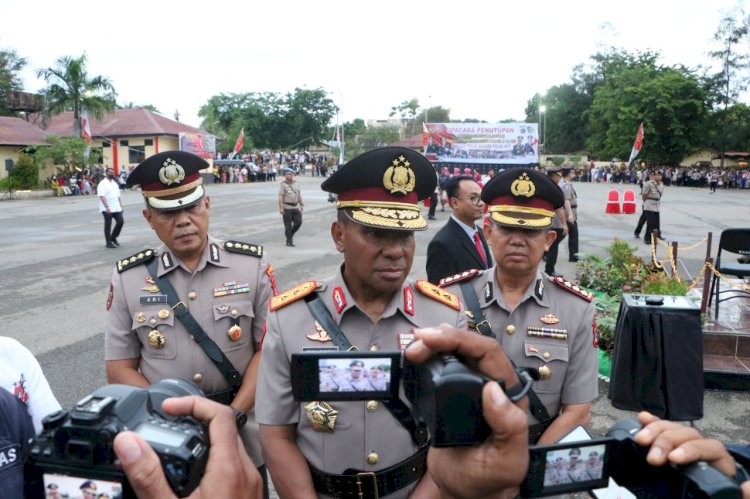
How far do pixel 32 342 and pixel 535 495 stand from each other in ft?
21.7

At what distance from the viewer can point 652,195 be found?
13.0 meters

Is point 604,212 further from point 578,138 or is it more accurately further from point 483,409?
point 578,138

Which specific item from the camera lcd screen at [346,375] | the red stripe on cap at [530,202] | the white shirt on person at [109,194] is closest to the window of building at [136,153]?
the white shirt on person at [109,194]

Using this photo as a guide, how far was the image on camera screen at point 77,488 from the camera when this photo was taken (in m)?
1.07

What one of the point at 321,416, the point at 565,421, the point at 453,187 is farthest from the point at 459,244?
the point at 321,416

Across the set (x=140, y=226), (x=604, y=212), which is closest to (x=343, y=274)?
(x=140, y=226)

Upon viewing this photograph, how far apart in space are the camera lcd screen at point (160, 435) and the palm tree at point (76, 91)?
Answer: 124 feet

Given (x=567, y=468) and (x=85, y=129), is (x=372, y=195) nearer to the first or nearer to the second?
(x=567, y=468)

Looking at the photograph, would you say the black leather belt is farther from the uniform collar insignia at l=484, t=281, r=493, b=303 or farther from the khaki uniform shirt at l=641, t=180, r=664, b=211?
the khaki uniform shirt at l=641, t=180, r=664, b=211

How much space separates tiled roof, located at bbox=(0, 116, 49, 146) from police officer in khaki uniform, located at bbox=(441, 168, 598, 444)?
3712cm

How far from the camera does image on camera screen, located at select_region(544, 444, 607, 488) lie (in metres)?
1.17

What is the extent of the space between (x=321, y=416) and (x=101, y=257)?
11.0 m

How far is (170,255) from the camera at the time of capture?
2869 millimetres

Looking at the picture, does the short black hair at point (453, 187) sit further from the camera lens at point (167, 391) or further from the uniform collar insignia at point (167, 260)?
the camera lens at point (167, 391)
